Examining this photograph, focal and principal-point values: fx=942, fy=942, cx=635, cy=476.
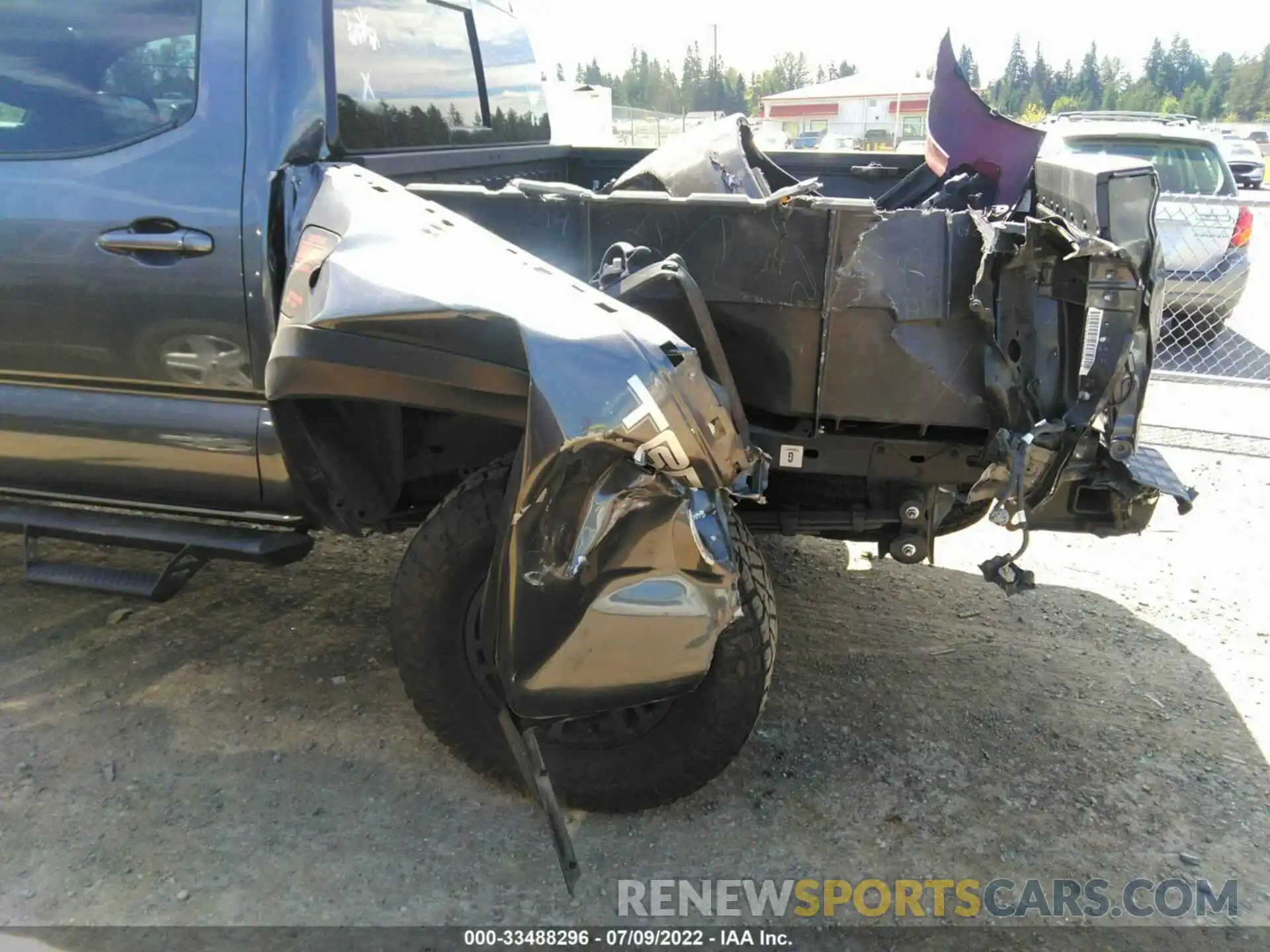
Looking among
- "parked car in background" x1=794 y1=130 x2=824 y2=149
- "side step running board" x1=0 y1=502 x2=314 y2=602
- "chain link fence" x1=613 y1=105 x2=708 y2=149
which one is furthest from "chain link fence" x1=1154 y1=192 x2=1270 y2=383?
"chain link fence" x1=613 y1=105 x2=708 y2=149

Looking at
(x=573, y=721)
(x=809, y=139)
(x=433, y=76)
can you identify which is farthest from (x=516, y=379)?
(x=809, y=139)

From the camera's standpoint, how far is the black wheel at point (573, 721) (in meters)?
2.39

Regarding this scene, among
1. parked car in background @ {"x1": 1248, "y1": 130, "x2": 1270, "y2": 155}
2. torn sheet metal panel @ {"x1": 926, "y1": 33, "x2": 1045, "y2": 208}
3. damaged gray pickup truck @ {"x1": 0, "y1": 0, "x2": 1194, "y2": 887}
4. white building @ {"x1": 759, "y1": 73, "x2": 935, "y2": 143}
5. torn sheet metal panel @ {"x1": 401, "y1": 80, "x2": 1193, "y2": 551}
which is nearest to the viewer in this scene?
damaged gray pickup truck @ {"x1": 0, "y1": 0, "x2": 1194, "y2": 887}

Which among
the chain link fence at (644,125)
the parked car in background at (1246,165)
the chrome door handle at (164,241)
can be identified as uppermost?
the chain link fence at (644,125)

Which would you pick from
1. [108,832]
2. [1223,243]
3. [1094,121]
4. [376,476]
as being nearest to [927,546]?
[376,476]

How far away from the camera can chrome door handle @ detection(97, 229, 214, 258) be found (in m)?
2.47

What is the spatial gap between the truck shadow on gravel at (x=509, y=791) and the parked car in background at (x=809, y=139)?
23039mm

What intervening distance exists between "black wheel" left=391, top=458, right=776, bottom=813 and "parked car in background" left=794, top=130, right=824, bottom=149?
23.8m

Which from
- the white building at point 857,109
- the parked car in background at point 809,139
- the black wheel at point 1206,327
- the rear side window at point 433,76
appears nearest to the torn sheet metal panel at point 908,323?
the rear side window at point 433,76

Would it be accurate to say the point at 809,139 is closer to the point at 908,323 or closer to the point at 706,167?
the point at 706,167

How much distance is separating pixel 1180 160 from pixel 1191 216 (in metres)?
1.50

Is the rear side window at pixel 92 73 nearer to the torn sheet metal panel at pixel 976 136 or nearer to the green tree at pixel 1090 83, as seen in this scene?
the torn sheet metal panel at pixel 976 136

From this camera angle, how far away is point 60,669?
3.13m

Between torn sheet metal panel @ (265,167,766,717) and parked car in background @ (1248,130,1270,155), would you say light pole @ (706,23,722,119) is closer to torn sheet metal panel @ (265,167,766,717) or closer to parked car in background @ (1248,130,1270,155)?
parked car in background @ (1248,130,1270,155)
